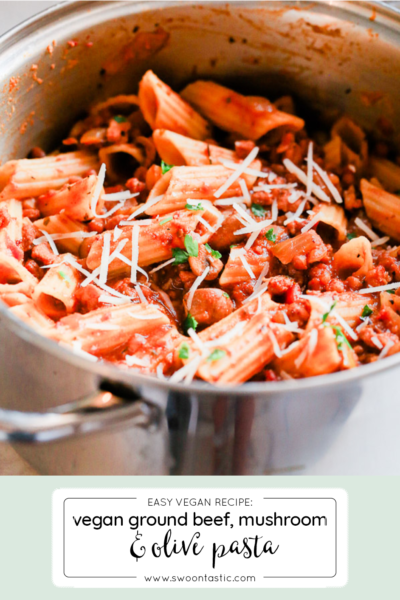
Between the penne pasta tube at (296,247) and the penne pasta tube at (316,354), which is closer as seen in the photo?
the penne pasta tube at (316,354)

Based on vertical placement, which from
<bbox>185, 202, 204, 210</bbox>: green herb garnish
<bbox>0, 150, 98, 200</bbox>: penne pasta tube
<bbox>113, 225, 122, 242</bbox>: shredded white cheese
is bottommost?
<bbox>113, 225, 122, 242</bbox>: shredded white cheese

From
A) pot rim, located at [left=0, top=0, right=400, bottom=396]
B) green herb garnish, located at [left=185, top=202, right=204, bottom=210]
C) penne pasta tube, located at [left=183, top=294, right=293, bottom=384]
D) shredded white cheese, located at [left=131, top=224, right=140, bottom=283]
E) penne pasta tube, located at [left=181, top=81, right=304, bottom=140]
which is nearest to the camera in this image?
pot rim, located at [left=0, top=0, right=400, bottom=396]

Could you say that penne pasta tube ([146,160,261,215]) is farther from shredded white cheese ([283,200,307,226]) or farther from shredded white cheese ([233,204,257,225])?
shredded white cheese ([283,200,307,226])

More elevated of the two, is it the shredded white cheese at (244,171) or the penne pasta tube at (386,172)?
the penne pasta tube at (386,172)

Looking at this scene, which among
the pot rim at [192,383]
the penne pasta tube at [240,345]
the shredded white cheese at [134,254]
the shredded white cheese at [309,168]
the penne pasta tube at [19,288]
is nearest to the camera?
the pot rim at [192,383]

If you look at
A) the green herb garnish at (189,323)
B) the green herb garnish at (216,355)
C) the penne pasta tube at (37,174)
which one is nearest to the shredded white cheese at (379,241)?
the green herb garnish at (189,323)

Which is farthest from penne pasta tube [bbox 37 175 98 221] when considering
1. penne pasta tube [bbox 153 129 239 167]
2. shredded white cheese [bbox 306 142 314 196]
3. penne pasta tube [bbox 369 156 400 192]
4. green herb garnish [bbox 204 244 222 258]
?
penne pasta tube [bbox 369 156 400 192]

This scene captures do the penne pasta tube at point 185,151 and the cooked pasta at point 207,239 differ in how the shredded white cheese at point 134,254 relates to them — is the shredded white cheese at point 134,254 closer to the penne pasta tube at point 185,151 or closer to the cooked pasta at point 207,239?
the cooked pasta at point 207,239
